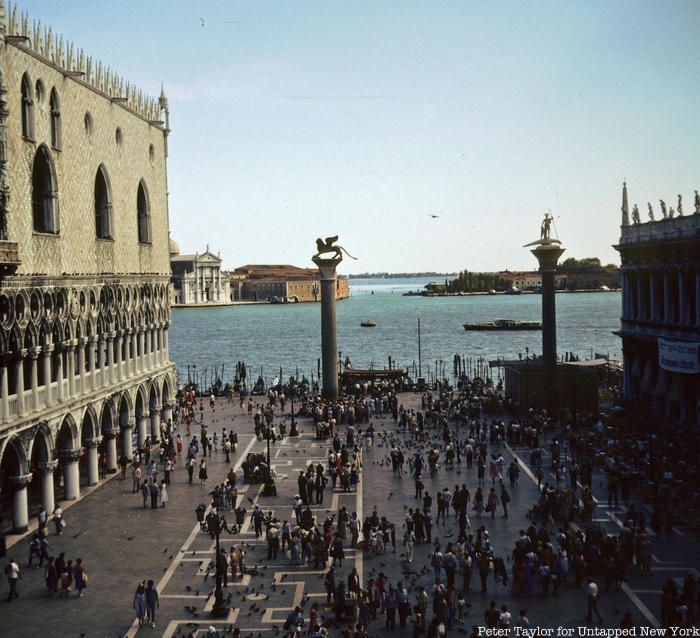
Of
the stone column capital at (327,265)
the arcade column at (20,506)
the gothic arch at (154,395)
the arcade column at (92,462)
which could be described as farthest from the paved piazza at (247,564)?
the stone column capital at (327,265)

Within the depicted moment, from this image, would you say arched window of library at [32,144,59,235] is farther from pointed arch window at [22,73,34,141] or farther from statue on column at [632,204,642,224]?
statue on column at [632,204,642,224]

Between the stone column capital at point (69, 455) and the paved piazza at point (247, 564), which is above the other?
the stone column capital at point (69, 455)

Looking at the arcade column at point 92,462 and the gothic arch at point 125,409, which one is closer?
the arcade column at point 92,462

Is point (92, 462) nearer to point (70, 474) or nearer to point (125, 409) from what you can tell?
point (70, 474)

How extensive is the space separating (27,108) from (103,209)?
7.65 meters

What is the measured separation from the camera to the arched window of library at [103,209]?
1334 inches

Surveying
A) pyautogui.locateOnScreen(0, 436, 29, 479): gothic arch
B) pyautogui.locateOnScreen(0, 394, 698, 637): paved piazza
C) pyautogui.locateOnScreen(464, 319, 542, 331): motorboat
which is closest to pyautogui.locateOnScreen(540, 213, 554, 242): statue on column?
pyautogui.locateOnScreen(0, 394, 698, 637): paved piazza

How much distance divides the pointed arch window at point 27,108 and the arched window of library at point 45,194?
1498mm

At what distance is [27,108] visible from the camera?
26.6 metres

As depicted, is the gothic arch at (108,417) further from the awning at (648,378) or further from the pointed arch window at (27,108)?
the awning at (648,378)

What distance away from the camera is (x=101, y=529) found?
25797 mm

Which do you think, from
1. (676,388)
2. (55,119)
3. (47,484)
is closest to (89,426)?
(47,484)

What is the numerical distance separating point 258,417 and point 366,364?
188 feet

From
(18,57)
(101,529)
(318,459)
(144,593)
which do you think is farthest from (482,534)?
(18,57)
